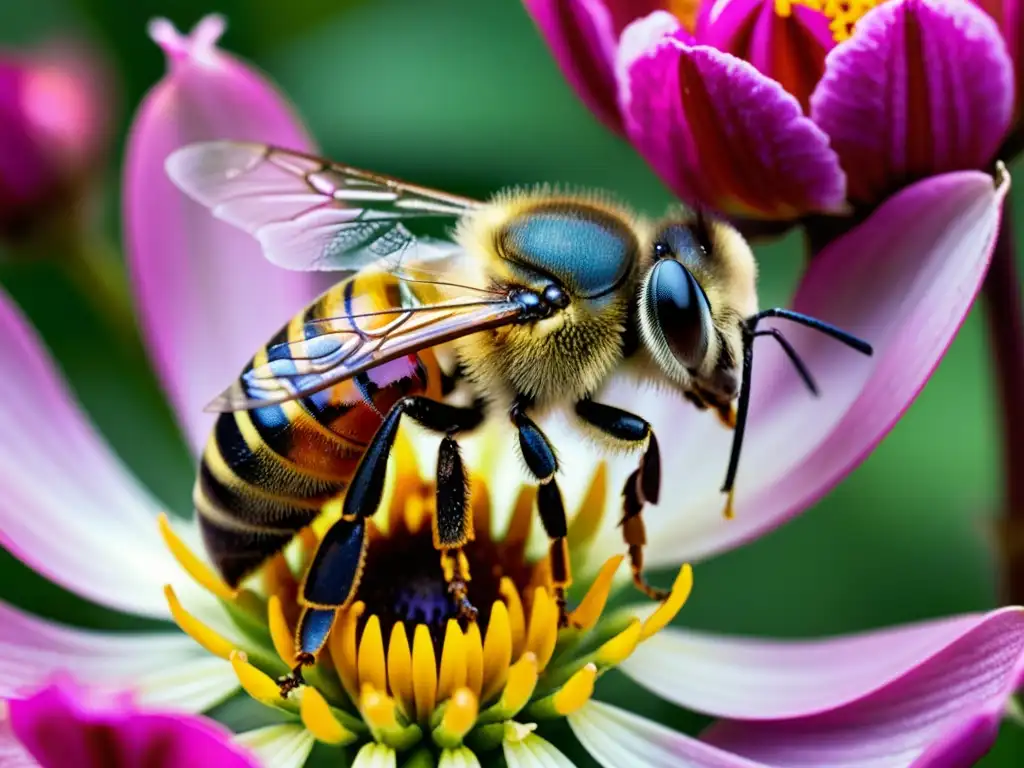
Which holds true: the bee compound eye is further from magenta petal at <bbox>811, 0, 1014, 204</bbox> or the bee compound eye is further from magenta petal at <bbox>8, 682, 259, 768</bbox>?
magenta petal at <bbox>8, 682, 259, 768</bbox>

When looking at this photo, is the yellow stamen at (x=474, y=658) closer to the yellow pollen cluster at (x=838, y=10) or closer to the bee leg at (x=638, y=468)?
the bee leg at (x=638, y=468)

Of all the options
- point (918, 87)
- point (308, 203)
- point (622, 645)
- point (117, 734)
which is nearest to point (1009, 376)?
point (918, 87)

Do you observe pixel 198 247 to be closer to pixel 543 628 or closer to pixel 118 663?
pixel 118 663

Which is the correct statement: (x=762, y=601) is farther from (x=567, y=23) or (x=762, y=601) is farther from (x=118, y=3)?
(x=118, y=3)

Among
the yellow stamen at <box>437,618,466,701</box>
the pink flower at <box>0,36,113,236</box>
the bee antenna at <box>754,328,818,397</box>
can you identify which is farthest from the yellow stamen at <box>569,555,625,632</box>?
the pink flower at <box>0,36,113,236</box>

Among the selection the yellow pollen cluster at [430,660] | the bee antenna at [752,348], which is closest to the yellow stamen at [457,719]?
the yellow pollen cluster at [430,660]

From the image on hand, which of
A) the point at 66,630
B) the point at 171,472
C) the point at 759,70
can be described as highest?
the point at 759,70

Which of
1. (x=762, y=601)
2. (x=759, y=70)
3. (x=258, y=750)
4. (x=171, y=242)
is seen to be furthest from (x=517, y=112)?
(x=258, y=750)
